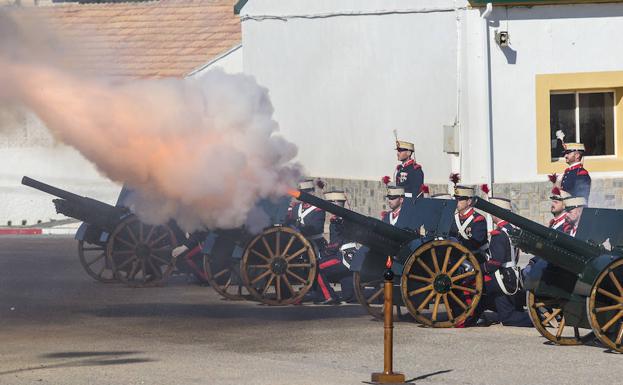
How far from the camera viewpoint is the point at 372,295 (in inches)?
658

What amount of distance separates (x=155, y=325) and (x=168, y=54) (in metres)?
19.1

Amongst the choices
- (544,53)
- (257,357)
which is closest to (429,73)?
(544,53)

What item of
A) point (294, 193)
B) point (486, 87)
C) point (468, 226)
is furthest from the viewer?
point (486, 87)

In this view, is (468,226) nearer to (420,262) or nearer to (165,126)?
(420,262)

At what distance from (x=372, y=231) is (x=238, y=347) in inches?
101

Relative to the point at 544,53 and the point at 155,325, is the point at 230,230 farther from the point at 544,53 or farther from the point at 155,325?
the point at 544,53

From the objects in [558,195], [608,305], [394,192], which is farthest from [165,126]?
[608,305]

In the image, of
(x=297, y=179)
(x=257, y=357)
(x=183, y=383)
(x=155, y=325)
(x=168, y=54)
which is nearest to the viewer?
(x=183, y=383)

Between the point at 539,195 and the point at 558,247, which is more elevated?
the point at 539,195

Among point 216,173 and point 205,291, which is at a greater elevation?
point 216,173

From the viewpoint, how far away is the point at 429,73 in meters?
24.4

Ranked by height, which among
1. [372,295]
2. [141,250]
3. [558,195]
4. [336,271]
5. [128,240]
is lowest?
[372,295]

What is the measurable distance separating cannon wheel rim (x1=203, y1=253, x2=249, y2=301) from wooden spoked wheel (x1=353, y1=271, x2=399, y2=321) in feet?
6.34

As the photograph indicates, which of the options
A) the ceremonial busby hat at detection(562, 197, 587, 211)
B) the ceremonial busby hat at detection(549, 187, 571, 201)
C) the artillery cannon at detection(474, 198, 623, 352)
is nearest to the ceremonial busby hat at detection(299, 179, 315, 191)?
the ceremonial busby hat at detection(549, 187, 571, 201)
